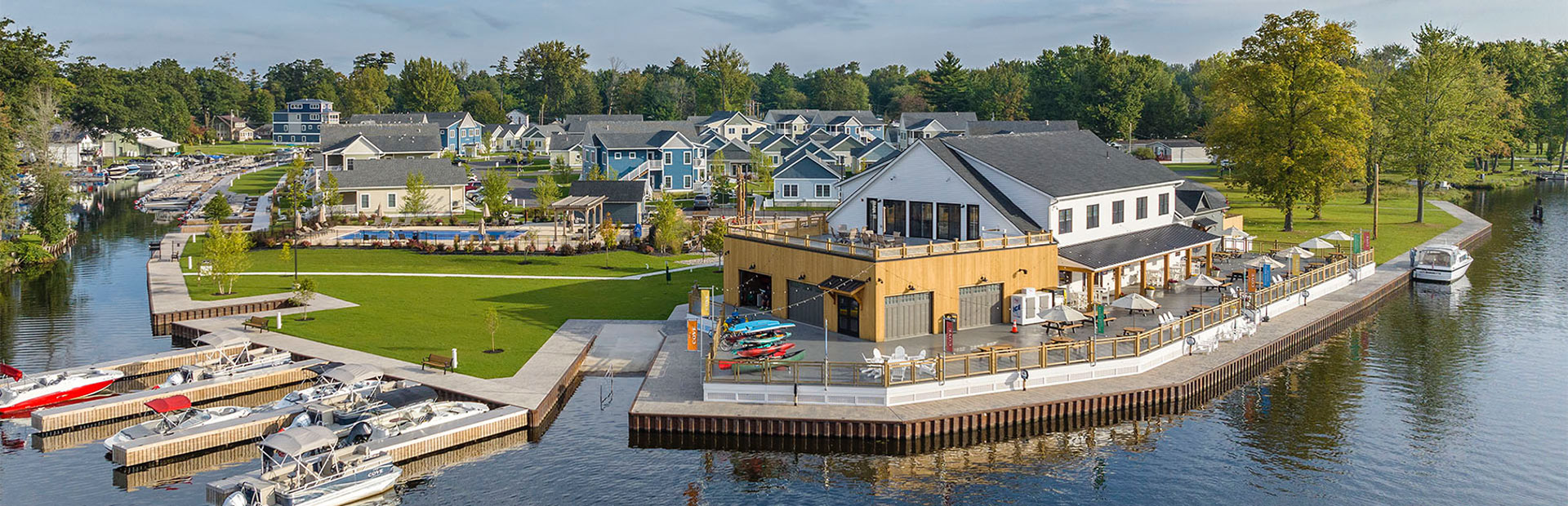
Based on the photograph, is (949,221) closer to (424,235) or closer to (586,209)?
(586,209)

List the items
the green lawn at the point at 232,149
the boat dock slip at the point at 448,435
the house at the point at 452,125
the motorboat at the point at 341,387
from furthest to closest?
the green lawn at the point at 232,149, the house at the point at 452,125, the motorboat at the point at 341,387, the boat dock slip at the point at 448,435

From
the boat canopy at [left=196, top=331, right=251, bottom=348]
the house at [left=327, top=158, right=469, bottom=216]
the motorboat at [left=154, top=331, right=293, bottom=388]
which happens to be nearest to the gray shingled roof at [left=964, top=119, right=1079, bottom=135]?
the house at [left=327, top=158, right=469, bottom=216]

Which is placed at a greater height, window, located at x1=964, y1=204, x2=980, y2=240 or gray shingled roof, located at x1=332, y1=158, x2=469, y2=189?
gray shingled roof, located at x1=332, y1=158, x2=469, y2=189


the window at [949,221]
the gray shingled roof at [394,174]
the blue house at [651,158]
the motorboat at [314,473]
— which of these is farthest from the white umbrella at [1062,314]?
the blue house at [651,158]

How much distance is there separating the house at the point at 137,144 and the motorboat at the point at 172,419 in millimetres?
145361

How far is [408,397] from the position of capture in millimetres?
33906

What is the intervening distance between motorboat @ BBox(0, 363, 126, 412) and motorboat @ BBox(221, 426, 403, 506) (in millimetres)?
11338

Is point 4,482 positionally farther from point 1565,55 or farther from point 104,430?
point 1565,55

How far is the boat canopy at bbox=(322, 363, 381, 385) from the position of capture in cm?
3556

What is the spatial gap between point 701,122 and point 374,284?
10758cm

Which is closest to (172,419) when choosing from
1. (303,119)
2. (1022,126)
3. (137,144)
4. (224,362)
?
(224,362)

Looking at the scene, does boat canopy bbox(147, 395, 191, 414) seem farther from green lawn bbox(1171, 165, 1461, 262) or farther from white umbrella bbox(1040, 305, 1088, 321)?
green lawn bbox(1171, 165, 1461, 262)

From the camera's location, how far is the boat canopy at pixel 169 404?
34.7 meters

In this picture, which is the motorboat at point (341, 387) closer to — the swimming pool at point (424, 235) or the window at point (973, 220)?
the window at point (973, 220)
